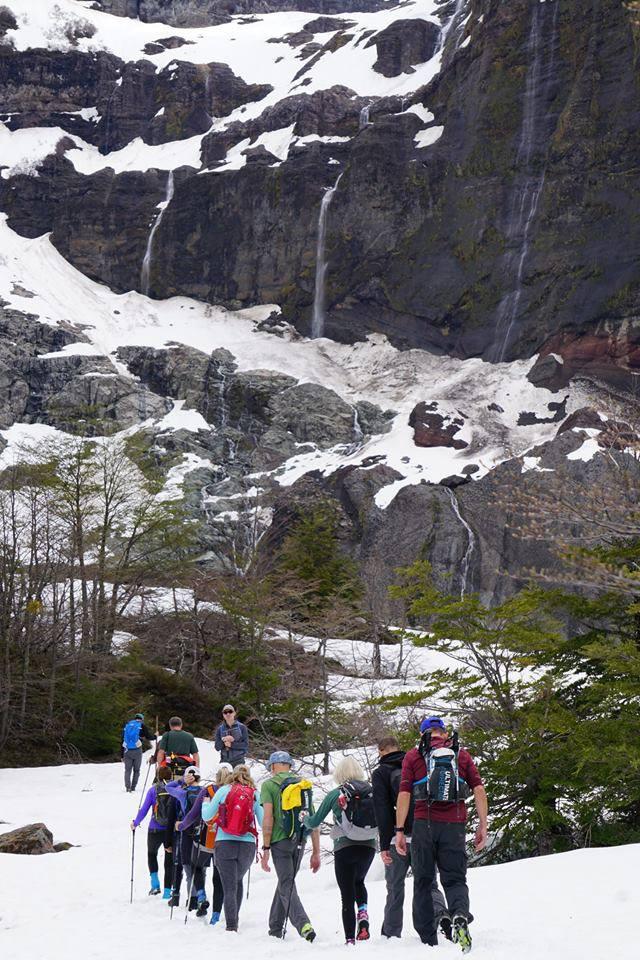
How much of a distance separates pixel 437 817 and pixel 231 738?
5890mm

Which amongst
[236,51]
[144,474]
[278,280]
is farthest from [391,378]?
[236,51]

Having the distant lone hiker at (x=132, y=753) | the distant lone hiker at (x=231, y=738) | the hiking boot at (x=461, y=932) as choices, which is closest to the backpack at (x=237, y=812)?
the hiking boot at (x=461, y=932)

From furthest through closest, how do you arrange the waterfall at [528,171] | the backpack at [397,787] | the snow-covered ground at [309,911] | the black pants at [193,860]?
1. the waterfall at [528,171]
2. the black pants at [193,860]
3. the backpack at [397,787]
4. the snow-covered ground at [309,911]

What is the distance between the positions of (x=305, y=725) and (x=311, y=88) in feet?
248

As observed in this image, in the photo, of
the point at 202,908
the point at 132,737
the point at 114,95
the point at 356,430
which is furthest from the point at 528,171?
the point at 202,908

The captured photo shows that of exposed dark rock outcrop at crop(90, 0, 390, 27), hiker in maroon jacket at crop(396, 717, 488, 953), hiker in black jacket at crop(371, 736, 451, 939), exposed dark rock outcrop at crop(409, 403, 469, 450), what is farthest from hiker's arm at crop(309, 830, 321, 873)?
exposed dark rock outcrop at crop(90, 0, 390, 27)

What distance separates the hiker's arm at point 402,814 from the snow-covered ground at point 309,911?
2.32ft

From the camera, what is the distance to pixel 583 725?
1110cm

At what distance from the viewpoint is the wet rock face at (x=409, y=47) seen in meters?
86.9

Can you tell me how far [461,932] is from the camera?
22.3ft

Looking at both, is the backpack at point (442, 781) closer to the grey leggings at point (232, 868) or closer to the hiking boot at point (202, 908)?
the grey leggings at point (232, 868)

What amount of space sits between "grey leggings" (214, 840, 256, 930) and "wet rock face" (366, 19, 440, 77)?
86944 mm

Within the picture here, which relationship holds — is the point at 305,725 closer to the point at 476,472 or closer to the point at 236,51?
the point at 476,472

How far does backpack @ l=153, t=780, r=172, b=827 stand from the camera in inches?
415
